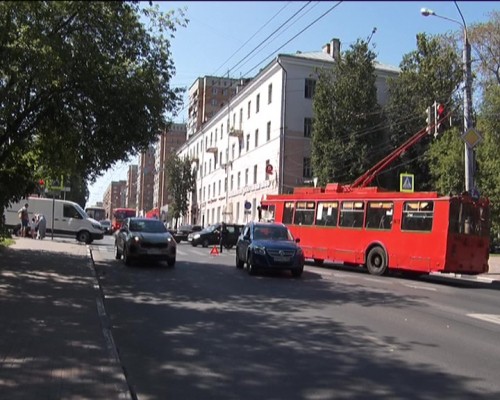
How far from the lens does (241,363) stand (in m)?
6.64

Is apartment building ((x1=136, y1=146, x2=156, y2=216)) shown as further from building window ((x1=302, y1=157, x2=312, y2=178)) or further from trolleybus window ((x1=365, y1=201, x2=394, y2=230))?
trolleybus window ((x1=365, y1=201, x2=394, y2=230))

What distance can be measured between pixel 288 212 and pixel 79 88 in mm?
12035

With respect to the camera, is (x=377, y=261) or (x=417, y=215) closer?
(x=417, y=215)

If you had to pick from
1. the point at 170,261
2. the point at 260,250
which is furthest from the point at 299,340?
the point at 170,261

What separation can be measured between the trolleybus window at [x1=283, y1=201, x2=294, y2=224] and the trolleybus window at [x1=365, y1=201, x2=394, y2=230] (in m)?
4.48

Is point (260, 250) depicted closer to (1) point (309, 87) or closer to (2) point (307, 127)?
(2) point (307, 127)

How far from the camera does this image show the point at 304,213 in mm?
22984

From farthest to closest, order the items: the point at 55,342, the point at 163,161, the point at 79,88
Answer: the point at 163,161 → the point at 79,88 → the point at 55,342

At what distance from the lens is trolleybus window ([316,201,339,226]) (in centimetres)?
2136

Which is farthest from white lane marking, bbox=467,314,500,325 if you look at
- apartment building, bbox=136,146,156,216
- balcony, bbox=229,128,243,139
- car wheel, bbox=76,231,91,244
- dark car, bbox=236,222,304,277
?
apartment building, bbox=136,146,156,216

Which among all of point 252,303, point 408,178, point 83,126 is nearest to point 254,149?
point 408,178

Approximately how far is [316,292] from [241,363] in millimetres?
6930

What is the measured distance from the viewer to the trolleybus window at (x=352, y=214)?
20.3 metres

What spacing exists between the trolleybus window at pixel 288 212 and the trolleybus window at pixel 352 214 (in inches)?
125
